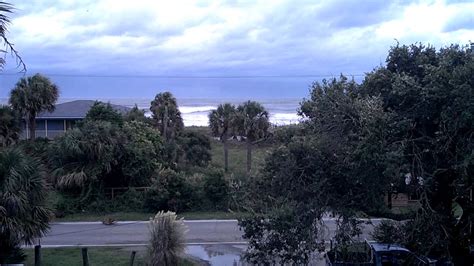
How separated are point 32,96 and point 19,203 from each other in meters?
24.6

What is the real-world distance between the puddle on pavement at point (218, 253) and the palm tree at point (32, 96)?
804 inches

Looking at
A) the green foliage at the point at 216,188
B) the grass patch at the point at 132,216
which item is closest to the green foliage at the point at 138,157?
the grass patch at the point at 132,216

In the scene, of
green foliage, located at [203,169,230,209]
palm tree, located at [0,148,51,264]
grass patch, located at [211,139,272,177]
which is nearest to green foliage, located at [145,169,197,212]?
green foliage, located at [203,169,230,209]

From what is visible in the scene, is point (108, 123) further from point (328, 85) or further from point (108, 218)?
point (328, 85)

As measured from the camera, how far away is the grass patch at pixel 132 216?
32.8 meters

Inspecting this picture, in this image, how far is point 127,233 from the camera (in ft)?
94.4

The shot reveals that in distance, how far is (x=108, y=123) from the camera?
36.1m

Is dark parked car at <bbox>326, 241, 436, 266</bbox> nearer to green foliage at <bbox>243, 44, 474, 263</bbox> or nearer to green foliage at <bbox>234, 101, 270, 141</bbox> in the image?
green foliage at <bbox>243, 44, 474, 263</bbox>

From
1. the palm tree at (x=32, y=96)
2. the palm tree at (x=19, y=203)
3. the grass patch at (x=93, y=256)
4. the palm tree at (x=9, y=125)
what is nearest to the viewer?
the palm tree at (x=19, y=203)

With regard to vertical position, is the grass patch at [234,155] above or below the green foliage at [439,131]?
below

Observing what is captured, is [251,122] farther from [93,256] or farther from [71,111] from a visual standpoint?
[93,256]

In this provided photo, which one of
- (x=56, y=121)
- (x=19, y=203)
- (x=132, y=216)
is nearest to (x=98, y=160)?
(x=132, y=216)

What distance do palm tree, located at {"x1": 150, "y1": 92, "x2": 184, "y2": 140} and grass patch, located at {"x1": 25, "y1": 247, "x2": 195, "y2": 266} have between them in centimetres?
2419

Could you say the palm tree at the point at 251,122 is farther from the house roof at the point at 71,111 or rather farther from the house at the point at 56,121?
the house at the point at 56,121
